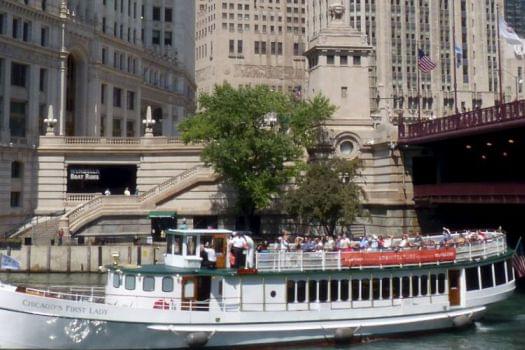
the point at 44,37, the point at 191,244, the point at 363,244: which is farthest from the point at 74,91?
the point at 363,244

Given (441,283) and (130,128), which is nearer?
(441,283)

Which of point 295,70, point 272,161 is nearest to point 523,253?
point 272,161

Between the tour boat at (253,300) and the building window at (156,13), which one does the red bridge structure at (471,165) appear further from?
the building window at (156,13)

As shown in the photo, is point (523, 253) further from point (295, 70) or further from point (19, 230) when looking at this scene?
point (295, 70)

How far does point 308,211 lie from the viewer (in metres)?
55.5

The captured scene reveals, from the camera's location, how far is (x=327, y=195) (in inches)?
→ 2143

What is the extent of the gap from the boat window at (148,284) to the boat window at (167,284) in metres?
0.47

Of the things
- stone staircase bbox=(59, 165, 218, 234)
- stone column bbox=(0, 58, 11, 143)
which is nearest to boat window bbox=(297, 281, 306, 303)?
stone staircase bbox=(59, 165, 218, 234)

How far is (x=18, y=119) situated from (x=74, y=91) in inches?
440

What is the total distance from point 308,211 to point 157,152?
56.3ft

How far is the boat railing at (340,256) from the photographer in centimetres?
3102

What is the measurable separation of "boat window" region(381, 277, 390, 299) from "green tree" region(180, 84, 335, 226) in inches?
999

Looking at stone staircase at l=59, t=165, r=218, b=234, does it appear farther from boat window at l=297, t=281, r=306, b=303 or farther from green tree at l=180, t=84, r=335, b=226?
boat window at l=297, t=281, r=306, b=303

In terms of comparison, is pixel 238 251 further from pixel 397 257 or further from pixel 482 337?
pixel 482 337
